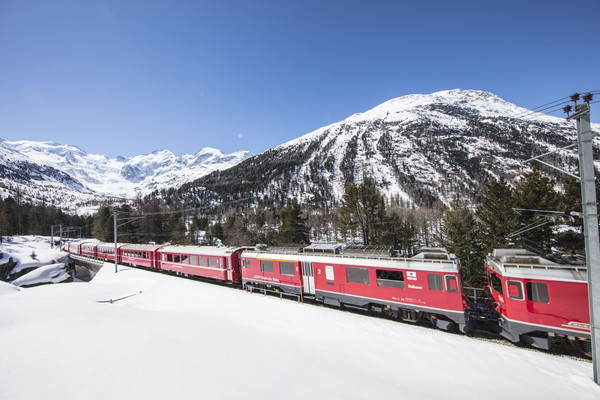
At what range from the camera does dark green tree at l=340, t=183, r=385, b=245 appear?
3341 cm

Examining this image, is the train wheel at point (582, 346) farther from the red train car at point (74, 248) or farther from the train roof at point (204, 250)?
the red train car at point (74, 248)

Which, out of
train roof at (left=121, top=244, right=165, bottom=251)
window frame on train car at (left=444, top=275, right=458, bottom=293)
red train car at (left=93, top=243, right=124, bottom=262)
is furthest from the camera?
red train car at (left=93, top=243, right=124, bottom=262)

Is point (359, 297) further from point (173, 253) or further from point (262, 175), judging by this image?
point (262, 175)

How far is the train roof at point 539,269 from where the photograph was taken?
9945 mm

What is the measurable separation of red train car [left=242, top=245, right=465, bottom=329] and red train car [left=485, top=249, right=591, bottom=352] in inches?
72.5

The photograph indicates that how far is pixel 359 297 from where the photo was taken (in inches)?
593

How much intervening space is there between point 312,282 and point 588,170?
1383cm

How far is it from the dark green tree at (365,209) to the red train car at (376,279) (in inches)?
654

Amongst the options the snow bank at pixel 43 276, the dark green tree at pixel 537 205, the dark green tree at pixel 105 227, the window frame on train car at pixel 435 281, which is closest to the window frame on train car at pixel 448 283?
the window frame on train car at pixel 435 281

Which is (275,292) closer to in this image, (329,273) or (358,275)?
(329,273)

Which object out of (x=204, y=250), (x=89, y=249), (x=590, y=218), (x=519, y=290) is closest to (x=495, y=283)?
(x=519, y=290)

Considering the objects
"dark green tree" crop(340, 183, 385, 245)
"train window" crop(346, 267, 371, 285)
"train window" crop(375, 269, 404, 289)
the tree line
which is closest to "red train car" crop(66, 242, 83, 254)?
the tree line

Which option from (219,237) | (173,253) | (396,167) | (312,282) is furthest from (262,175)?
(312,282)

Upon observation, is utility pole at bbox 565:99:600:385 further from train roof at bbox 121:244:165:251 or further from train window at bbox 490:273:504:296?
train roof at bbox 121:244:165:251
